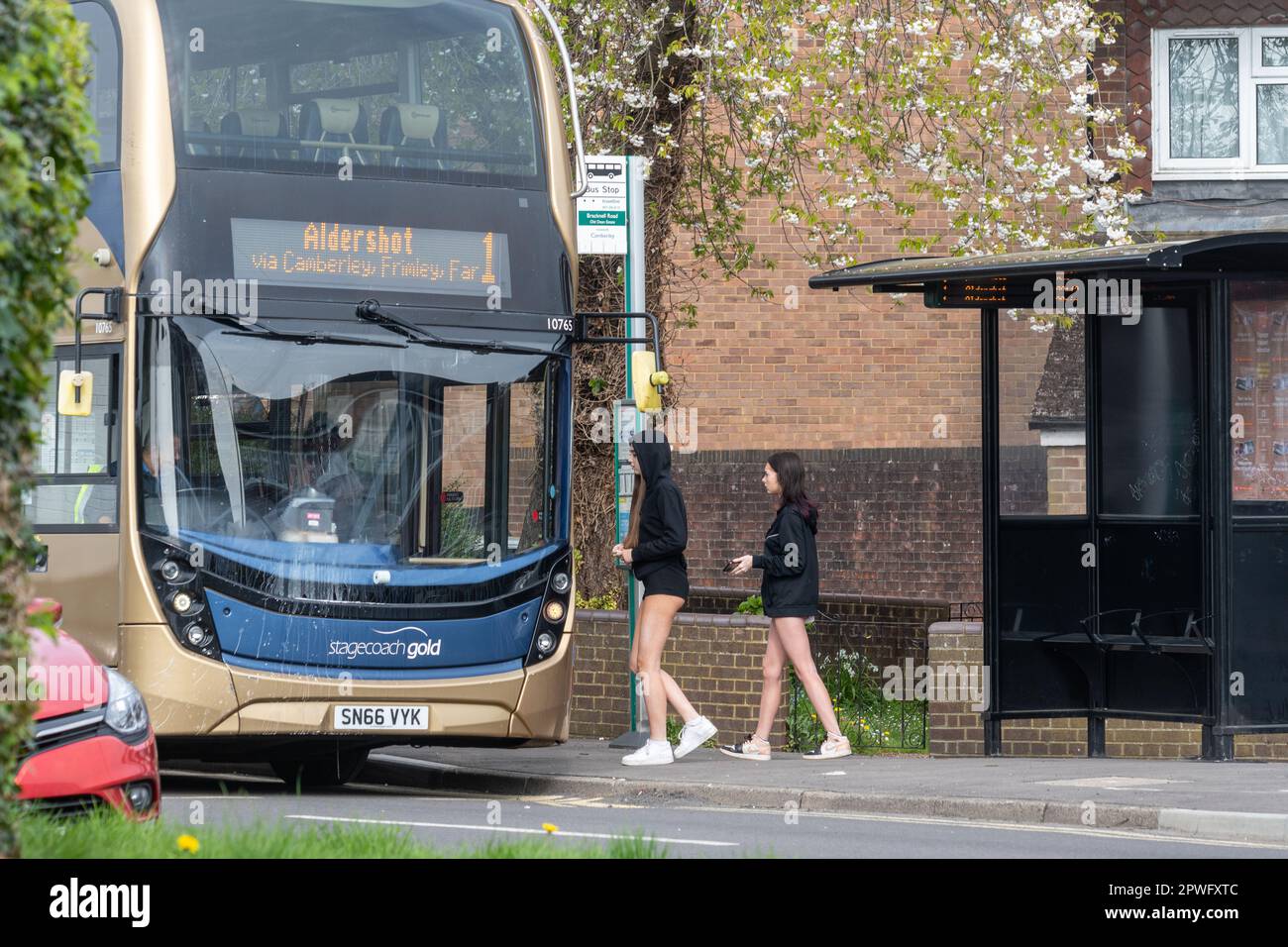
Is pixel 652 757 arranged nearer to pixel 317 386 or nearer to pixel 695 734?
pixel 695 734

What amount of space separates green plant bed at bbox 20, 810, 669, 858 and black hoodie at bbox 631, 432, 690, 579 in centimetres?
515

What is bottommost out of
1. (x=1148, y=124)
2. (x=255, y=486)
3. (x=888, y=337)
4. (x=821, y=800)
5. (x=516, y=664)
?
(x=821, y=800)

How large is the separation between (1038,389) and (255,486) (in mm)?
4987

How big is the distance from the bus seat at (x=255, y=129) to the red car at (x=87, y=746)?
3.75m

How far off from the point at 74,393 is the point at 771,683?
502 cm

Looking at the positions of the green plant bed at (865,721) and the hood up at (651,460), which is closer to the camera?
the hood up at (651,460)

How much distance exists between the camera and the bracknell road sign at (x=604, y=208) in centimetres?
1445

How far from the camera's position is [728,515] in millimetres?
22531

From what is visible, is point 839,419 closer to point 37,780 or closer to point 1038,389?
point 1038,389

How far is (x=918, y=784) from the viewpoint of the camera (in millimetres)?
11789

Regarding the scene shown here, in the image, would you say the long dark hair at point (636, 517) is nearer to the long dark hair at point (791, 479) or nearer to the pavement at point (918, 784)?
the long dark hair at point (791, 479)
